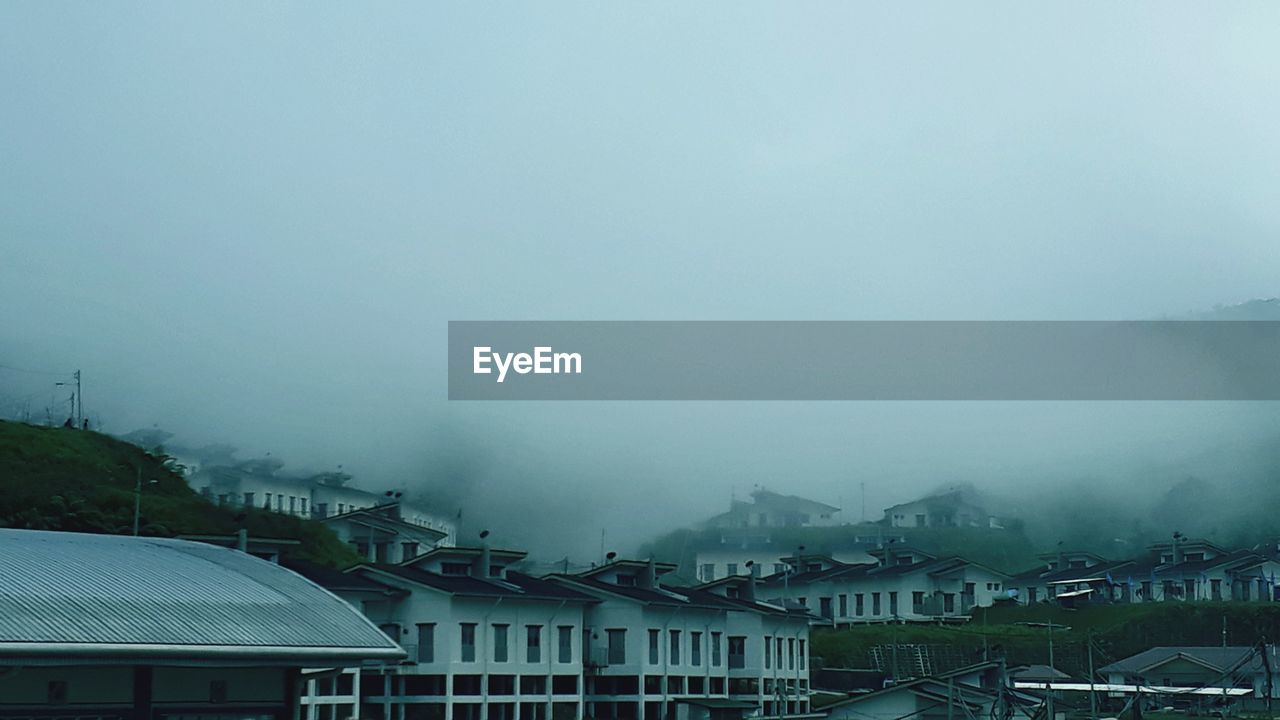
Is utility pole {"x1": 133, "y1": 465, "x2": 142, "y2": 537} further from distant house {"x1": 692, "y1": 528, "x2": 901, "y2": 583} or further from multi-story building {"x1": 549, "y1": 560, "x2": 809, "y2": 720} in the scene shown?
distant house {"x1": 692, "y1": 528, "x2": 901, "y2": 583}

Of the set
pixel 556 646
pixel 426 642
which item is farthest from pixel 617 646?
pixel 426 642

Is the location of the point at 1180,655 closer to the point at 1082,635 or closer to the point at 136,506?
the point at 1082,635

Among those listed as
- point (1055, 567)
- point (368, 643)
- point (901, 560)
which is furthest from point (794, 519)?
point (368, 643)

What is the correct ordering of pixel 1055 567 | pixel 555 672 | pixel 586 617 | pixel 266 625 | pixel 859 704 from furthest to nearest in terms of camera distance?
pixel 1055 567, pixel 586 617, pixel 555 672, pixel 859 704, pixel 266 625

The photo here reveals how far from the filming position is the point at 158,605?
29781 millimetres

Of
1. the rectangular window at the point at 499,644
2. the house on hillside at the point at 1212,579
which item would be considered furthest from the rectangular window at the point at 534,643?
the house on hillside at the point at 1212,579

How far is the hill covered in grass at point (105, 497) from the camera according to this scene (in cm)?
7056

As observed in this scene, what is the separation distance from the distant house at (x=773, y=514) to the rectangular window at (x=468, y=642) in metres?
87.1

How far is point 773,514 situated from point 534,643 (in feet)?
300

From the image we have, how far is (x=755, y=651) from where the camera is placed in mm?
62781

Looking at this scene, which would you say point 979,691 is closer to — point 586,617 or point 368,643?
point 586,617

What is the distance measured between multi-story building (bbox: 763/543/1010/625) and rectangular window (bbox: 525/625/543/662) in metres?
35.9

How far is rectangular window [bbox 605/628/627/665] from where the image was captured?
5731cm

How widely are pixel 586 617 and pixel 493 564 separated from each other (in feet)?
14.9
